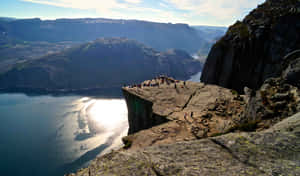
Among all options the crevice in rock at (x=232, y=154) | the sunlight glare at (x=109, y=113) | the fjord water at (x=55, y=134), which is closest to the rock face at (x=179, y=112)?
the crevice in rock at (x=232, y=154)

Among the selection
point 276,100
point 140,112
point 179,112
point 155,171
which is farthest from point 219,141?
point 140,112

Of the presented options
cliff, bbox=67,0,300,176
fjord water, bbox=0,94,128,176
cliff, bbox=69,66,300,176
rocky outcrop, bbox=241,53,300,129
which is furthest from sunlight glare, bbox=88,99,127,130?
rocky outcrop, bbox=241,53,300,129

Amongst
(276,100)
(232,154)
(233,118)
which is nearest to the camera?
(232,154)

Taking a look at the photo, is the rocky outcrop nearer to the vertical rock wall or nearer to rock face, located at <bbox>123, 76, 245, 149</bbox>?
rock face, located at <bbox>123, 76, 245, 149</bbox>

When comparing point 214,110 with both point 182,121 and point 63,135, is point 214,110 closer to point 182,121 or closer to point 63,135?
point 182,121

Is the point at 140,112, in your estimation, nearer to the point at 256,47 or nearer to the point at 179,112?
the point at 179,112

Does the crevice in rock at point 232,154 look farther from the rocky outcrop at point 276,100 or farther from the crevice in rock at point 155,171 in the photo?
the rocky outcrop at point 276,100
